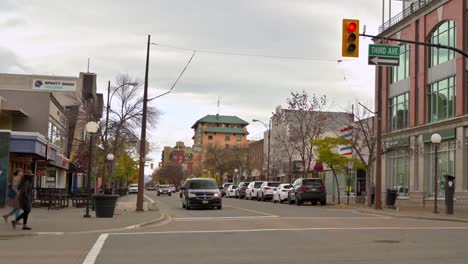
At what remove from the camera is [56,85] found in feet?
205

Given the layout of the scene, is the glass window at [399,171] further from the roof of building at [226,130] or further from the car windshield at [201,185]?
the roof of building at [226,130]

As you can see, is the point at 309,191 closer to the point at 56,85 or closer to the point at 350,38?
the point at 350,38

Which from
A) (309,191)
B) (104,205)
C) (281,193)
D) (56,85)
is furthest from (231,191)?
(104,205)

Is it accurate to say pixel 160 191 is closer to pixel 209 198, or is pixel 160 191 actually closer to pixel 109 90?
pixel 109 90

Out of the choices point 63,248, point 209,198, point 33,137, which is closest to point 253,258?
point 63,248

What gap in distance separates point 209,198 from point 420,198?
1609cm

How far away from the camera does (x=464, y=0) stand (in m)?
34.9

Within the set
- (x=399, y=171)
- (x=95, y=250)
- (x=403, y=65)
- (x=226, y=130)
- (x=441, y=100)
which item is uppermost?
(x=226, y=130)

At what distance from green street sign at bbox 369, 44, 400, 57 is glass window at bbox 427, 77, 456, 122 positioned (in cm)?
1594

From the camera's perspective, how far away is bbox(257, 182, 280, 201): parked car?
1898 inches

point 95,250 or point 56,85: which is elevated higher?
point 56,85

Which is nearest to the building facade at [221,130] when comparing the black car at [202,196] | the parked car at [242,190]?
the parked car at [242,190]

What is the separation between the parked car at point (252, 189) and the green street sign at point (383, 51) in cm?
3060

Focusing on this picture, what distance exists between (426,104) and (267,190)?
15.5 metres
